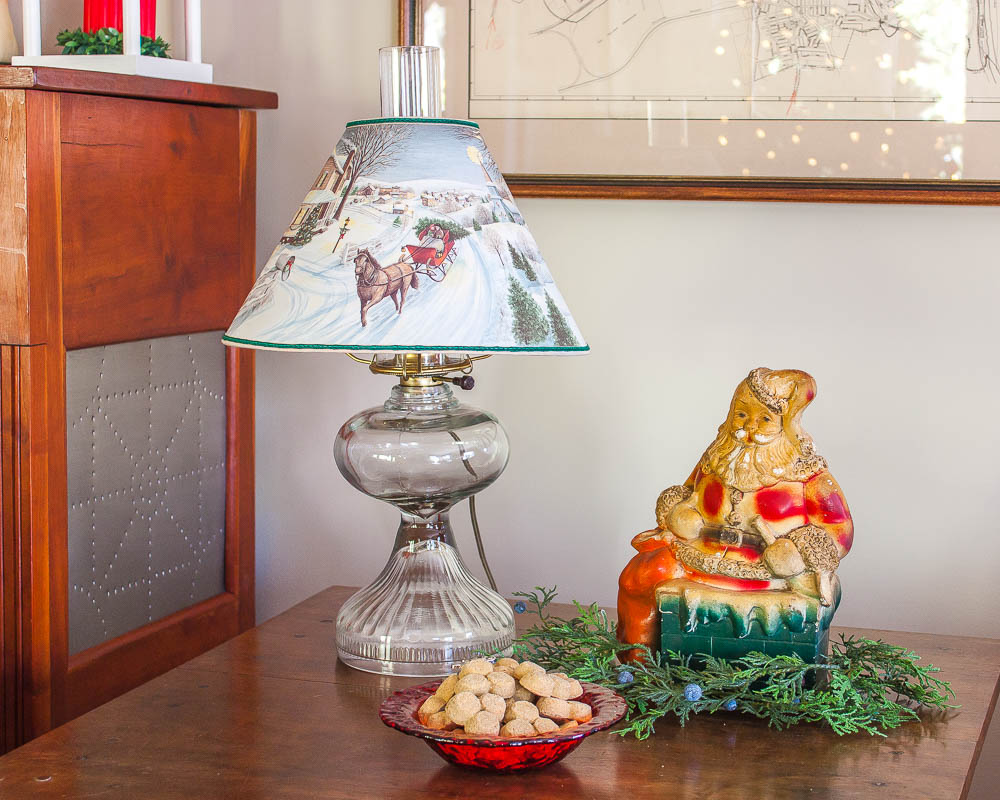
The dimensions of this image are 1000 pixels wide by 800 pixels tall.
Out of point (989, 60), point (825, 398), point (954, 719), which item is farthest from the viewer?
point (825, 398)

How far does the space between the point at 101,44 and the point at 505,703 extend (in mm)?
963

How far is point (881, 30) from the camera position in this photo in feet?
4.37

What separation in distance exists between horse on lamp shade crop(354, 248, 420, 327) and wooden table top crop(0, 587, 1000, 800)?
0.35 metres

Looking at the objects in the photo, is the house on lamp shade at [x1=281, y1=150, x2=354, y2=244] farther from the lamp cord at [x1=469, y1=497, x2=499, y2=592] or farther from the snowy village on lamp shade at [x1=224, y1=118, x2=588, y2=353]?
the lamp cord at [x1=469, y1=497, x2=499, y2=592]

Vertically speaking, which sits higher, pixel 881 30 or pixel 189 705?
pixel 881 30

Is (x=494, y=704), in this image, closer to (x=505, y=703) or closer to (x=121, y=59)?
(x=505, y=703)

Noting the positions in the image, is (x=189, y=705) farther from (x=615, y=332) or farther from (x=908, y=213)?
(x=908, y=213)

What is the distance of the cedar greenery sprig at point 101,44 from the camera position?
4.61 feet

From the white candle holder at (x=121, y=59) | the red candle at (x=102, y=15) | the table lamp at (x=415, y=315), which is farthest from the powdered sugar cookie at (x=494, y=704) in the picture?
the red candle at (x=102, y=15)

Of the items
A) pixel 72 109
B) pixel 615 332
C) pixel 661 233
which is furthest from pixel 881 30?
pixel 72 109

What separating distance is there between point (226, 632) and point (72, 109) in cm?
70

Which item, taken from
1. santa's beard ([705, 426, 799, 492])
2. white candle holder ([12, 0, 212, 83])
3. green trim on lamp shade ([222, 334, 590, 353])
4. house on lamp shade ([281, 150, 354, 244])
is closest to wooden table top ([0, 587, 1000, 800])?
santa's beard ([705, 426, 799, 492])

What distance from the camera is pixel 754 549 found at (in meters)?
1.02

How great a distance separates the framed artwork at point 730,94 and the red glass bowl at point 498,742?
2.43 feet
